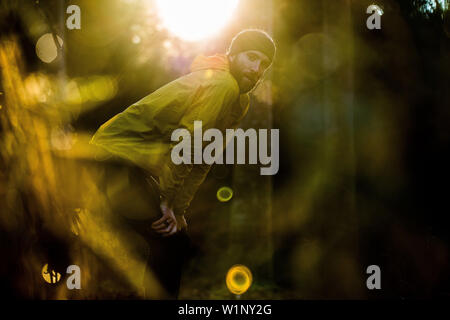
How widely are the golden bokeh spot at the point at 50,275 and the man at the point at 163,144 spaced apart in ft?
3.33

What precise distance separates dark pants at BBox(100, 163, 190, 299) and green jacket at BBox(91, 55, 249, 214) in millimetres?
82

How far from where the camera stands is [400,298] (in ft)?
9.69

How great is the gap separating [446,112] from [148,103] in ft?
8.23

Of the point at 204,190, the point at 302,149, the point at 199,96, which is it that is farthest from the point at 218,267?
the point at 199,96

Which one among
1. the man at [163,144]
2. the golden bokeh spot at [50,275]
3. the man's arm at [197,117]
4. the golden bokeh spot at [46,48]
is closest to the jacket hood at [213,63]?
the man at [163,144]

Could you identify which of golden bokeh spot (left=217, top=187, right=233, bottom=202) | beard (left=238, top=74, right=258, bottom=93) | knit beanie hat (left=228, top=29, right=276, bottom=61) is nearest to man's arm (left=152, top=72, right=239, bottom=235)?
beard (left=238, top=74, right=258, bottom=93)

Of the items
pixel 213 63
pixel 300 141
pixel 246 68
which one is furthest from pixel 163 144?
pixel 300 141

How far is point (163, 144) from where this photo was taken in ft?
7.90

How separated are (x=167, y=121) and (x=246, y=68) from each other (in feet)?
2.31

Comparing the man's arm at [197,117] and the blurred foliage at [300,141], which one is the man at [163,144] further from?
the blurred foliage at [300,141]

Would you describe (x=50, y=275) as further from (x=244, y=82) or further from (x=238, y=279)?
(x=244, y=82)

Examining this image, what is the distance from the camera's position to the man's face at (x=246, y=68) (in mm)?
2584

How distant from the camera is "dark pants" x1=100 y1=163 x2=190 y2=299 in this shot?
2.30 m

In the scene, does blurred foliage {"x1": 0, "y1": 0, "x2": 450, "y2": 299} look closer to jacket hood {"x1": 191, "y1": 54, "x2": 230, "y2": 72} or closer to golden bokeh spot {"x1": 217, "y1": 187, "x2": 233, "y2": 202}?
golden bokeh spot {"x1": 217, "y1": 187, "x2": 233, "y2": 202}
